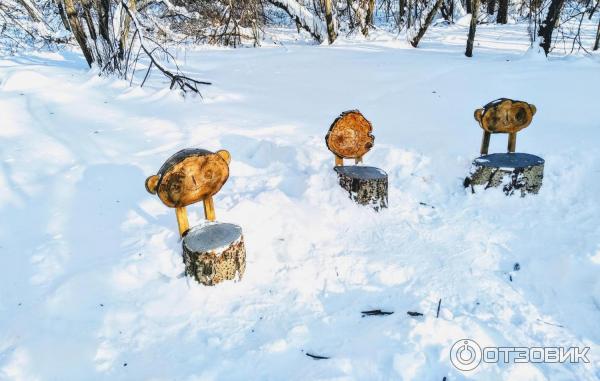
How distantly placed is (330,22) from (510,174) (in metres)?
9.03

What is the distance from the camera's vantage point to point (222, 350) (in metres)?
2.31

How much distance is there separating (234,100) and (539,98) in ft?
16.0

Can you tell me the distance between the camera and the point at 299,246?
10.6 ft

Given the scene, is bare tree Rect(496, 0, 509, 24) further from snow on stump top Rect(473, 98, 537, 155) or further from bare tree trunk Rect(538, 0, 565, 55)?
snow on stump top Rect(473, 98, 537, 155)

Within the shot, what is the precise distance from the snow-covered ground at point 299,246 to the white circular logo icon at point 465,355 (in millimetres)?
42

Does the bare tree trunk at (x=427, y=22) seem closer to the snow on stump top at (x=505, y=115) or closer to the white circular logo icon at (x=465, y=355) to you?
the snow on stump top at (x=505, y=115)

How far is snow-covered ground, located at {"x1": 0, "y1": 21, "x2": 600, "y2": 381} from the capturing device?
89.6 inches

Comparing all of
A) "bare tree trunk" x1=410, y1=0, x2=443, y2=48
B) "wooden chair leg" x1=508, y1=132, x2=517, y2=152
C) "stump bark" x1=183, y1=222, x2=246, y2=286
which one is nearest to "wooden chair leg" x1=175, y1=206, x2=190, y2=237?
"stump bark" x1=183, y1=222, x2=246, y2=286

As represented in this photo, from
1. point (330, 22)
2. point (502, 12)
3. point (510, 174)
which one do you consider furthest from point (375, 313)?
point (502, 12)

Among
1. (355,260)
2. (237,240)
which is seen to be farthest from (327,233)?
(237,240)

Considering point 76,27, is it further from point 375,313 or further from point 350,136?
point 375,313

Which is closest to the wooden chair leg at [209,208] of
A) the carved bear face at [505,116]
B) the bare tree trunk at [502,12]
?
the carved bear face at [505,116]

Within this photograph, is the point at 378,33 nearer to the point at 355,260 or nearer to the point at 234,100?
the point at 234,100

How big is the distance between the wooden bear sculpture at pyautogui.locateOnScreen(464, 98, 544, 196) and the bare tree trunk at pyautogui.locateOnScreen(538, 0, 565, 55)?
19.5 feet
